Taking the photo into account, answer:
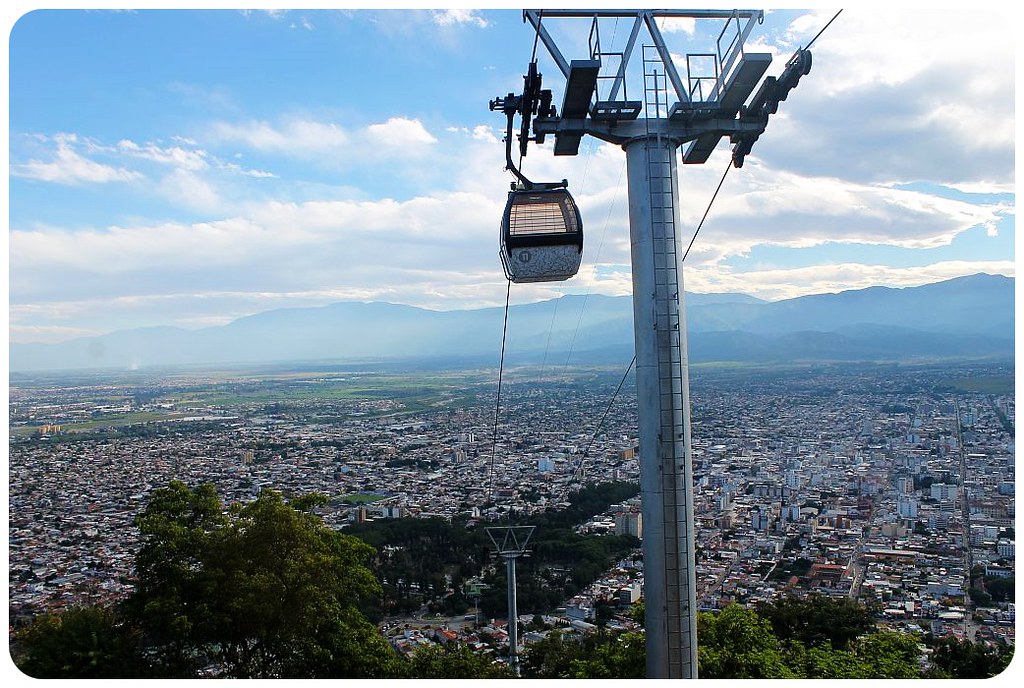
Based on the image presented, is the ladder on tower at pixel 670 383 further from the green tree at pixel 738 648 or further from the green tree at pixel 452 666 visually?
the green tree at pixel 452 666

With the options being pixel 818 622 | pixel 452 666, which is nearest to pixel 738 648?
pixel 818 622

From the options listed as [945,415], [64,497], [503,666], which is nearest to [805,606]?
[503,666]

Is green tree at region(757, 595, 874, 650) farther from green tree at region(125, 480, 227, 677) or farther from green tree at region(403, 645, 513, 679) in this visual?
green tree at region(125, 480, 227, 677)

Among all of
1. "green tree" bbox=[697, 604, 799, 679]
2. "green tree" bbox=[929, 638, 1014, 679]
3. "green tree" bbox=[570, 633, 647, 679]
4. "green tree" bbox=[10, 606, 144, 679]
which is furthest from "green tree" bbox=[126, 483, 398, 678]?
"green tree" bbox=[929, 638, 1014, 679]

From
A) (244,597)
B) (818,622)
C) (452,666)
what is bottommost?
(818,622)

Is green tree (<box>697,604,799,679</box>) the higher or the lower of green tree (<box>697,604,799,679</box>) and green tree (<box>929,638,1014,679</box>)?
the higher

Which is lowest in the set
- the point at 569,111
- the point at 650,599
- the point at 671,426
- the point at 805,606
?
the point at 805,606

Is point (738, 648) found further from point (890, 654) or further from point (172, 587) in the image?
point (172, 587)

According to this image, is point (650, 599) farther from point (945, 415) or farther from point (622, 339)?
point (622, 339)
